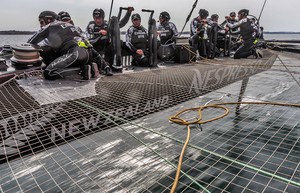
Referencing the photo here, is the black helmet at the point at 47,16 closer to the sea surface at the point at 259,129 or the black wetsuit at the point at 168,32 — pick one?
the sea surface at the point at 259,129

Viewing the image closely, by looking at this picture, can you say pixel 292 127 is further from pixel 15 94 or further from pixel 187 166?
pixel 15 94

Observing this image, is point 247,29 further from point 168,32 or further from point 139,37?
point 139,37

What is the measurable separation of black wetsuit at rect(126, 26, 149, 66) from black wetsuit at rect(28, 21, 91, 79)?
2.49 meters

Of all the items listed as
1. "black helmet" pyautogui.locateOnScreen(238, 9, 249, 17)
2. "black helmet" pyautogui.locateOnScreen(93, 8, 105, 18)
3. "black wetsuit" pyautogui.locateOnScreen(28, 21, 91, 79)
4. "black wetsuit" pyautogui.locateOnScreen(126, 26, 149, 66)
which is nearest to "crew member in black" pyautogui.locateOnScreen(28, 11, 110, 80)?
"black wetsuit" pyautogui.locateOnScreen(28, 21, 91, 79)

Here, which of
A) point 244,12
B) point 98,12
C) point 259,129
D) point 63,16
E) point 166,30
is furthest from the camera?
point 244,12

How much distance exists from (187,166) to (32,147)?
4.59 feet

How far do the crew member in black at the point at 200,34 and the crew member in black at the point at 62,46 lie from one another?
5.04 m

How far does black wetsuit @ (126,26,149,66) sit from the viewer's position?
751cm

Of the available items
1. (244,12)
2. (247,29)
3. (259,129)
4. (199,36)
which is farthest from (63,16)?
(244,12)

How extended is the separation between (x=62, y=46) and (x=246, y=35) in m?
7.30

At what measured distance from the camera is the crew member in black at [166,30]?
8.95 m

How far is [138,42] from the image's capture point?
7.74 metres

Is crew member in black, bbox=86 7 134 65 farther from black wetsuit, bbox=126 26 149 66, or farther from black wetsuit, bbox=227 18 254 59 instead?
black wetsuit, bbox=227 18 254 59

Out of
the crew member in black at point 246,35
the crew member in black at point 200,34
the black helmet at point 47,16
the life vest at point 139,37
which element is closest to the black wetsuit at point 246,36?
the crew member in black at point 246,35
